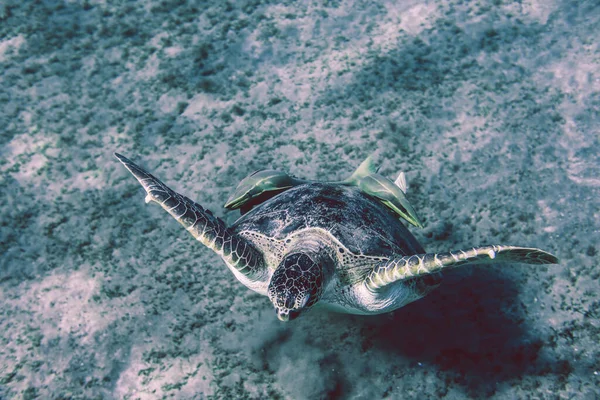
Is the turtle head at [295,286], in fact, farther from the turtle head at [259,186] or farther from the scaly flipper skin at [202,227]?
the turtle head at [259,186]

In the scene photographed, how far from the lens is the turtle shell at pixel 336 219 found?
5.34 feet

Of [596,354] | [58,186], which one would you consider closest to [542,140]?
[596,354]

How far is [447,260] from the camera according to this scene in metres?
1.26

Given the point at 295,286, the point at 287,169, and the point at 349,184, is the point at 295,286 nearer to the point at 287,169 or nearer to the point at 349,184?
the point at 349,184

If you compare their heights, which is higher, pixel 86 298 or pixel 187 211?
pixel 187 211

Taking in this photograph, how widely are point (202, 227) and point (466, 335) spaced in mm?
1341

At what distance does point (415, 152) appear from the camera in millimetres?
2551

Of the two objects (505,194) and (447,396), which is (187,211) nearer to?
(447,396)

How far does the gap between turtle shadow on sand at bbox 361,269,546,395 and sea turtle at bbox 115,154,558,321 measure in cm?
27

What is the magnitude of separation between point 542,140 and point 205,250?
223 cm

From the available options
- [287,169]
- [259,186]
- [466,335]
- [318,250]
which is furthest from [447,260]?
[287,169]

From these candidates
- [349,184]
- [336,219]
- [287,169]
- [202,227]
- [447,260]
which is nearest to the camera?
[447,260]

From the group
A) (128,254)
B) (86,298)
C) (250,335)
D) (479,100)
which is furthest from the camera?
(479,100)

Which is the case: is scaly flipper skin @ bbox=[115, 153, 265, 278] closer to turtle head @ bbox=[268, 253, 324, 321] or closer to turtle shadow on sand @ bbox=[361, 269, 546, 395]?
turtle head @ bbox=[268, 253, 324, 321]
